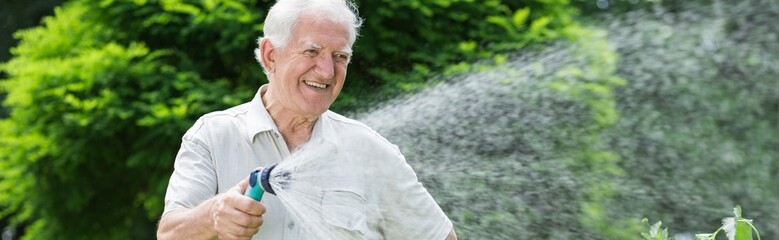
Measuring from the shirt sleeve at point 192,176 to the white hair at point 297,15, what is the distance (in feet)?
0.86

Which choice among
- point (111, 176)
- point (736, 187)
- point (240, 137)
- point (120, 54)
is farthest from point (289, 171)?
point (736, 187)

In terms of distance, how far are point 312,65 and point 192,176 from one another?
0.35m

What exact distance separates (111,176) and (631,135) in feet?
8.80

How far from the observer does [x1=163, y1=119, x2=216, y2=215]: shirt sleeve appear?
2291 millimetres

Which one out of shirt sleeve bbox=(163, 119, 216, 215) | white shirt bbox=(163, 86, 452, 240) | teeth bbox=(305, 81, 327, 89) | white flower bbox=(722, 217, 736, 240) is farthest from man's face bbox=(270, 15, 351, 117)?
white flower bbox=(722, 217, 736, 240)

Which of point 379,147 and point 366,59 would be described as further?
point 366,59

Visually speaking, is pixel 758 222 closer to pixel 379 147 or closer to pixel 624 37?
pixel 624 37

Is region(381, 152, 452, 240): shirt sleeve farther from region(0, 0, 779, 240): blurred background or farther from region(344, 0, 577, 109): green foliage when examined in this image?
region(344, 0, 577, 109): green foliage

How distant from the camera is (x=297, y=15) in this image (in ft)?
7.77

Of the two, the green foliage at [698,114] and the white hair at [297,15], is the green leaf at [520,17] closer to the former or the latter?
the green foliage at [698,114]

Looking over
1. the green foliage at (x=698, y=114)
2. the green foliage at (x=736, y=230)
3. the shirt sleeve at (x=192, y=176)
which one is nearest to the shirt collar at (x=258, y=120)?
the shirt sleeve at (x=192, y=176)

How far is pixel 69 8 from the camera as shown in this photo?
585 centimetres

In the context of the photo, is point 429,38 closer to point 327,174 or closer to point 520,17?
point 520,17

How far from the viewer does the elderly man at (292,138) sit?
2357 millimetres
